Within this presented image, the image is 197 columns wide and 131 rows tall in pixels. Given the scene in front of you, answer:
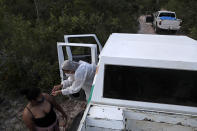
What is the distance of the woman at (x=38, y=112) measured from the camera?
7.70ft

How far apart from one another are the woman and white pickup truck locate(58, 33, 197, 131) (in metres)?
0.65

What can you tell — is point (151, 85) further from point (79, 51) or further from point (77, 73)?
point (79, 51)

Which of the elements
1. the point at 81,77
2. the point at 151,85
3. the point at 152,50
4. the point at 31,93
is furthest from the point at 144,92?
the point at 31,93

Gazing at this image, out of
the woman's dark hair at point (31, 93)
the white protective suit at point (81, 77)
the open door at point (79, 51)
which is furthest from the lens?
the open door at point (79, 51)

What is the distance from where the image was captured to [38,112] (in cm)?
247

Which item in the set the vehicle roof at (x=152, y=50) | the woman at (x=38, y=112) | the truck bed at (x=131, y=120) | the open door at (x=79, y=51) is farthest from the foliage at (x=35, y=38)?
the truck bed at (x=131, y=120)

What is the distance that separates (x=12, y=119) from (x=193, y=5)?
1514 centimetres

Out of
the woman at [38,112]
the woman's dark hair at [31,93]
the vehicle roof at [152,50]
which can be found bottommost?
the woman at [38,112]

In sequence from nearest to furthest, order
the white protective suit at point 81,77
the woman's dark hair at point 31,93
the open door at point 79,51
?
the woman's dark hair at point 31,93
the white protective suit at point 81,77
the open door at point 79,51

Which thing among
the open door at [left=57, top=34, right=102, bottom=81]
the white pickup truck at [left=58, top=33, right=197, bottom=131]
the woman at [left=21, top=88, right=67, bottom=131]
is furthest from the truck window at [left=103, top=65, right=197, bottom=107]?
the open door at [left=57, top=34, right=102, bottom=81]

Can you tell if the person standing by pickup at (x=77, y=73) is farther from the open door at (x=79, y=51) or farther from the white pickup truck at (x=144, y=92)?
the white pickup truck at (x=144, y=92)

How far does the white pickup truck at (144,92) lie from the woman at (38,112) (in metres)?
0.65

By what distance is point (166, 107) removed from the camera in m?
2.26

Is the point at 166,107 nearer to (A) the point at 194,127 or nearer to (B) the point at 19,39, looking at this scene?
(A) the point at 194,127
